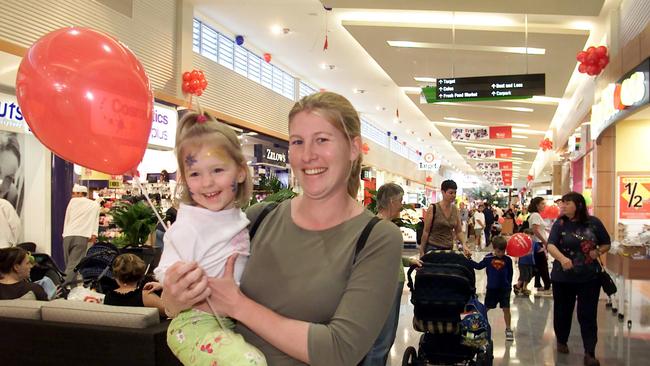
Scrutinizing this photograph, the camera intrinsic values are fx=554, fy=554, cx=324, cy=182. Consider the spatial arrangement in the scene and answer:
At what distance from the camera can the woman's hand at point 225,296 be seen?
4.24ft

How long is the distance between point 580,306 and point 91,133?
15.9 ft

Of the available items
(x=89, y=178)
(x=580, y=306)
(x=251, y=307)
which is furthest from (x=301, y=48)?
(x=251, y=307)

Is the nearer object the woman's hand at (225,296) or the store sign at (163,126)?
the woman's hand at (225,296)

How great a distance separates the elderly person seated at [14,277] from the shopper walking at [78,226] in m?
3.20

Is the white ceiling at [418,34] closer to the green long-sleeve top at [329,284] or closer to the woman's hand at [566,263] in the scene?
the woman's hand at [566,263]

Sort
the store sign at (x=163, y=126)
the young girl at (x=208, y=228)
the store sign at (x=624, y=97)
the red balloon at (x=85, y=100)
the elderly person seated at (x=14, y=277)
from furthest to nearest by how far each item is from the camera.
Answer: the store sign at (x=163, y=126), the store sign at (x=624, y=97), the elderly person seated at (x=14, y=277), the red balloon at (x=85, y=100), the young girl at (x=208, y=228)

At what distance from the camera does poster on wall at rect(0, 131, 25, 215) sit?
343 inches

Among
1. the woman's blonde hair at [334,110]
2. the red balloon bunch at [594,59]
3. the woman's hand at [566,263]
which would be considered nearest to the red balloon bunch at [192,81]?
the red balloon bunch at [594,59]

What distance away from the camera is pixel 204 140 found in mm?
1530

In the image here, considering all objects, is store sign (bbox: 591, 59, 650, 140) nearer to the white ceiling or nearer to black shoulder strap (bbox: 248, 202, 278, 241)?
the white ceiling

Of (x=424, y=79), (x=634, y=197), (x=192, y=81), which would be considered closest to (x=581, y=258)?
(x=634, y=197)

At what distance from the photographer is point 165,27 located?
31.6ft

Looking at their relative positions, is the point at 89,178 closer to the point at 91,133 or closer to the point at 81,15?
the point at 81,15

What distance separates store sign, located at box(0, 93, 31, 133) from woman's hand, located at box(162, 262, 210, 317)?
7370mm
